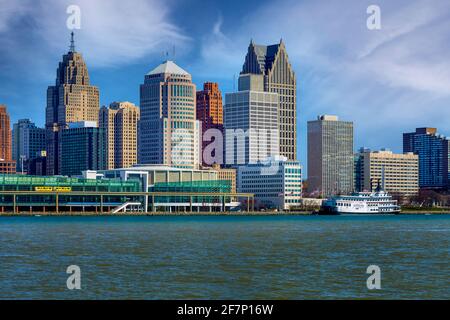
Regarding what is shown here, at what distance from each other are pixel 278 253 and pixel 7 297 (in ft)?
104

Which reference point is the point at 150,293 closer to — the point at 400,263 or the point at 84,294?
the point at 84,294

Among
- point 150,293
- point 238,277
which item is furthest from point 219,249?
point 150,293

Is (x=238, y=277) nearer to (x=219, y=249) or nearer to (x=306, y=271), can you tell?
(x=306, y=271)

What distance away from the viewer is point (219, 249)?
7894 centimetres

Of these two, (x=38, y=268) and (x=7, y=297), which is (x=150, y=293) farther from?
(x=38, y=268)
